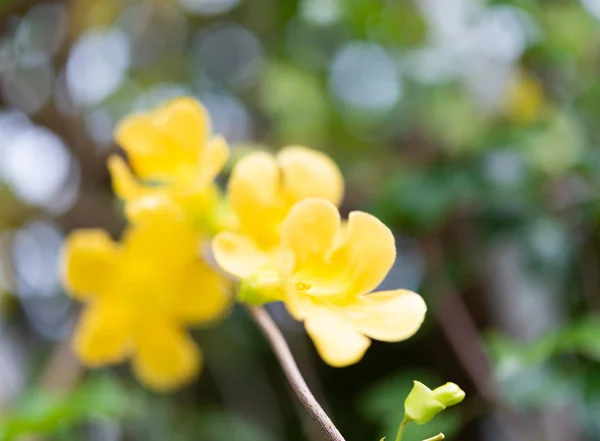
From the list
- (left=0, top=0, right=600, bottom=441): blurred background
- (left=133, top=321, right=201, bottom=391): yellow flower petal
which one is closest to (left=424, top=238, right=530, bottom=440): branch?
(left=0, top=0, right=600, bottom=441): blurred background

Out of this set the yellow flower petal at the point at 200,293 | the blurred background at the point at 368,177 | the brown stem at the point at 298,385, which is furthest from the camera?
the blurred background at the point at 368,177

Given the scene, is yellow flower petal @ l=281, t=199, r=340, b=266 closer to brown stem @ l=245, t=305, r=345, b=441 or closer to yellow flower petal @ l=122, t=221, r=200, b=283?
brown stem @ l=245, t=305, r=345, b=441

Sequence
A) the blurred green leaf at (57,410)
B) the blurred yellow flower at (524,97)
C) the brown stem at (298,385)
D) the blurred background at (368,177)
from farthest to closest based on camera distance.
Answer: the blurred yellow flower at (524,97) < the blurred background at (368,177) < the blurred green leaf at (57,410) < the brown stem at (298,385)

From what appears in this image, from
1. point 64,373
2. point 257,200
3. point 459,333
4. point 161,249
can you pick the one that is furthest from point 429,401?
point 64,373

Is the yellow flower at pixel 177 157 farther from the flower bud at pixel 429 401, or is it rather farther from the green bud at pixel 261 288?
the flower bud at pixel 429 401

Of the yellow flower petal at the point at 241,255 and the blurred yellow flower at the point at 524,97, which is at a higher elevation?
the yellow flower petal at the point at 241,255

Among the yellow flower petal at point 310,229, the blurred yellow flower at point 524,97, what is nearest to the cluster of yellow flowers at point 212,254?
the yellow flower petal at point 310,229

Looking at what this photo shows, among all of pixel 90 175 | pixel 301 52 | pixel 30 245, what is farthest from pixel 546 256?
pixel 30 245
